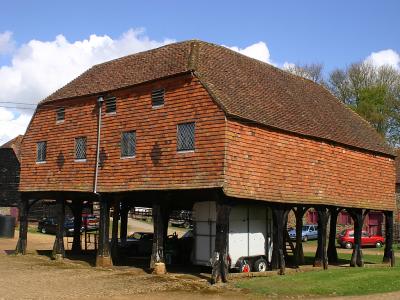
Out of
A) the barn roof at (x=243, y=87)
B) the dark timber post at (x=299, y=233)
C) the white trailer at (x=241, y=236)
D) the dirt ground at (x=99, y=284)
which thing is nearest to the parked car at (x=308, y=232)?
the barn roof at (x=243, y=87)

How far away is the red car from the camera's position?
45344 millimetres

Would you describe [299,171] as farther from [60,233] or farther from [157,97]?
[60,233]

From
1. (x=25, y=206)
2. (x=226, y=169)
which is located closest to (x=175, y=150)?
(x=226, y=169)

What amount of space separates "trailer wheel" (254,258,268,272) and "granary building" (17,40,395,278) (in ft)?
1.85

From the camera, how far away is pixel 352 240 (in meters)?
45.5

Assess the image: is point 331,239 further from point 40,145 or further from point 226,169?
point 40,145

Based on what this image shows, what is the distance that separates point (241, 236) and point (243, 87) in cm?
643

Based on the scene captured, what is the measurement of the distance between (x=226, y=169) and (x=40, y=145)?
42.0 feet

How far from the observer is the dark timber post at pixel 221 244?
789 inches

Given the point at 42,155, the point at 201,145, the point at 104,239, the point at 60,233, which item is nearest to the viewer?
the point at 201,145

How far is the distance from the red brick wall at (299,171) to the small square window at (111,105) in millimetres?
6939

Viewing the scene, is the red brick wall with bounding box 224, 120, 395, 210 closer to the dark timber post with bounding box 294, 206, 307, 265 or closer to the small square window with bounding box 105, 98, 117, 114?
the dark timber post with bounding box 294, 206, 307, 265

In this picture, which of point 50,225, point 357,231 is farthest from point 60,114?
point 50,225

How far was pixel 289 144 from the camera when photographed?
23.7 metres
